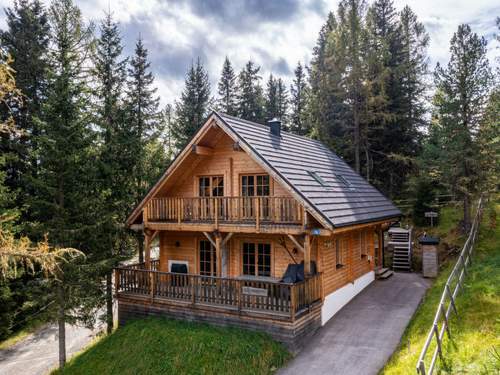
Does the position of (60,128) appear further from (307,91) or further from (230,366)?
(307,91)

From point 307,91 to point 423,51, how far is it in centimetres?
1374

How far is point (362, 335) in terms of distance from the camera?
1048cm

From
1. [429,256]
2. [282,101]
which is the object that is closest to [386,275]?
[429,256]

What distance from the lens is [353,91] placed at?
24.3 m

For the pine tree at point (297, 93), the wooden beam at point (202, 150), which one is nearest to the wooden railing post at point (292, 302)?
the wooden beam at point (202, 150)

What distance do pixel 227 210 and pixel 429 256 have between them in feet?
33.7

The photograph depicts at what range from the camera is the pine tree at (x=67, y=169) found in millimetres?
11719

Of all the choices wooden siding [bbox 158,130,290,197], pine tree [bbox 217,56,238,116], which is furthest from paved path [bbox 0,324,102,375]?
pine tree [bbox 217,56,238,116]

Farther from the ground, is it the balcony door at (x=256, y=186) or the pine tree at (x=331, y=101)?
the pine tree at (x=331, y=101)

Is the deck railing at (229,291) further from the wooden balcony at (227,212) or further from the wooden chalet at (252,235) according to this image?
the wooden balcony at (227,212)

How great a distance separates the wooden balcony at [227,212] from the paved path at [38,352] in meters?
6.07

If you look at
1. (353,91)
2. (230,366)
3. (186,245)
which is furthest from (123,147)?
(353,91)

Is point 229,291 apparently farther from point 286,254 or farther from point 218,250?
point 286,254

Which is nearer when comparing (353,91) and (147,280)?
(147,280)
